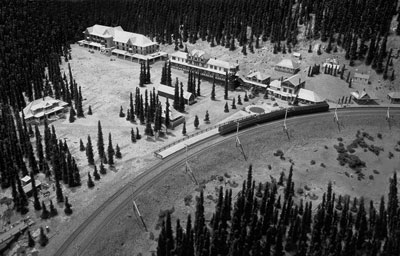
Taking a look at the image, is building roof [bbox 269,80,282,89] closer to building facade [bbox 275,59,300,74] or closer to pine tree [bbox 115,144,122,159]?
building facade [bbox 275,59,300,74]

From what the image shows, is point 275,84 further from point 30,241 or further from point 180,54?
point 30,241

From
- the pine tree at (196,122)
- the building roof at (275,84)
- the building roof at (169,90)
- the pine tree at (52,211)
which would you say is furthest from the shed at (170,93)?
the pine tree at (52,211)

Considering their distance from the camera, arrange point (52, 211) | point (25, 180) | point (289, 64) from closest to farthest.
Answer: point (52, 211), point (25, 180), point (289, 64)

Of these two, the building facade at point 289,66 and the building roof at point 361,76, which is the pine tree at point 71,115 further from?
the building roof at point 361,76

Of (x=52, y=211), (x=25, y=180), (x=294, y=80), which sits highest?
(x=294, y=80)

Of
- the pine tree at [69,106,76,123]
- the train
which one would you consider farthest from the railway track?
the pine tree at [69,106,76,123]

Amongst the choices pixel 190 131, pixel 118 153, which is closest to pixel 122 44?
pixel 190 131
